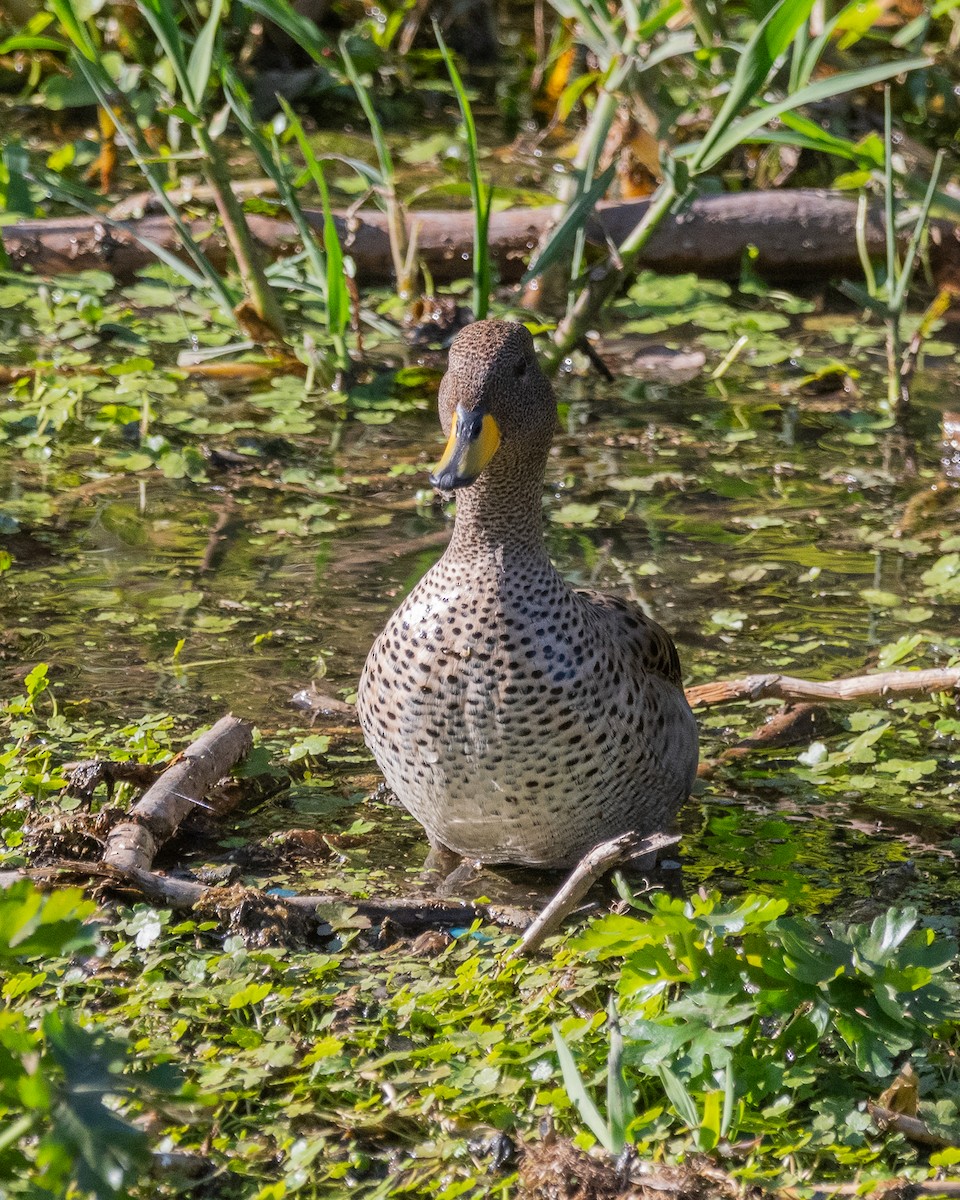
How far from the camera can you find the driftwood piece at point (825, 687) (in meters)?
4.53

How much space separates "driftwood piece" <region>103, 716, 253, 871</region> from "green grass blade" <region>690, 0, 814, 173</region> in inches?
94.8

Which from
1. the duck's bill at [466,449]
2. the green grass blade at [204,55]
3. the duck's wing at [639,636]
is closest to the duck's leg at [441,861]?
the duck's wing at [639,636]

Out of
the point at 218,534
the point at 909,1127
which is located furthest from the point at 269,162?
the point at 909,1127

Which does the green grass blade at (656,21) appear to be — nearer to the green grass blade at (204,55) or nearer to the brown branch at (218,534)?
the green grass blade at (204,55)

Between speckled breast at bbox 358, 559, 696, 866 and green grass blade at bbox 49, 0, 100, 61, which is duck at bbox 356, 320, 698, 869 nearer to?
speckled breast at bbox 358, 559, 696, 866

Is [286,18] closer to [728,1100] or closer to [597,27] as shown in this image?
[597,27]

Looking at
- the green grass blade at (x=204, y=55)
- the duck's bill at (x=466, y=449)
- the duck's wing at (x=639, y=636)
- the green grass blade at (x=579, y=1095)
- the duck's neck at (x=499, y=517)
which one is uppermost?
the green grass blade at (x=204, y=55)

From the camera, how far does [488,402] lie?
362cm

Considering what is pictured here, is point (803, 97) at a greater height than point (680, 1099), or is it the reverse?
point (803, 97)

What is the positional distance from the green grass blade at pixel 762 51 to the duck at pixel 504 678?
160 cm

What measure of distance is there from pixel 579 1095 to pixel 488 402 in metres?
1.54

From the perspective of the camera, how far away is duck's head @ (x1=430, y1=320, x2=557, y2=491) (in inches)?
141

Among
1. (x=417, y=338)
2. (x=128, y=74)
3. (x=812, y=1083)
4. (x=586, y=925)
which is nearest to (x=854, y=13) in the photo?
(x=417, y=338)

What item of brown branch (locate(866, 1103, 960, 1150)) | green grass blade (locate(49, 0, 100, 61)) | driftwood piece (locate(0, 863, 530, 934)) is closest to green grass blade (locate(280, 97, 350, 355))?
green grass blade (locate(49, 0, 100, 61))
